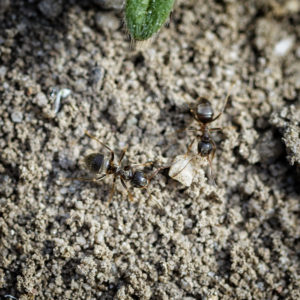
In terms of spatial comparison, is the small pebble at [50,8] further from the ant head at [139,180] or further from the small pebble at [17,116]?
the ant head at [139,180]

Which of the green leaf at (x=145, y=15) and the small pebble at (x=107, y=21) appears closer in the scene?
the green leaf at (x=145, y=15)

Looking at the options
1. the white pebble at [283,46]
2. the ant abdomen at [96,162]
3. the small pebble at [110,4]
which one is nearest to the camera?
the ant abdomen at [96,162]

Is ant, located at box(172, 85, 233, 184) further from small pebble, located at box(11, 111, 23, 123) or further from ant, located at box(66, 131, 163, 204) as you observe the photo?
small pebble, located at box(11, 111, 23, 123)

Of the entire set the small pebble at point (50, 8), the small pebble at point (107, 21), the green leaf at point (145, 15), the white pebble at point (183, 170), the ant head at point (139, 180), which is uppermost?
the small pebble at point (107, 21)

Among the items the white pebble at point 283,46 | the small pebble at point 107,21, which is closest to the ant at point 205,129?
the white pebble at point 283,46

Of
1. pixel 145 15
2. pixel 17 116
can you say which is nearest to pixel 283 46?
pixel 145 15

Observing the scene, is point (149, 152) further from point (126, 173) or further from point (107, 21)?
point (107, 21)

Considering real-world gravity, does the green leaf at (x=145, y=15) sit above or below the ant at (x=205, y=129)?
above

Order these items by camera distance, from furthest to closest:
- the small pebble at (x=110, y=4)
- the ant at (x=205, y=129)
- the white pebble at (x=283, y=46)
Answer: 1. the white pebble at (x=283, y=46)
2. the small pebble at (x=110, y=4)
3. the ant at (x=205, y=129)
